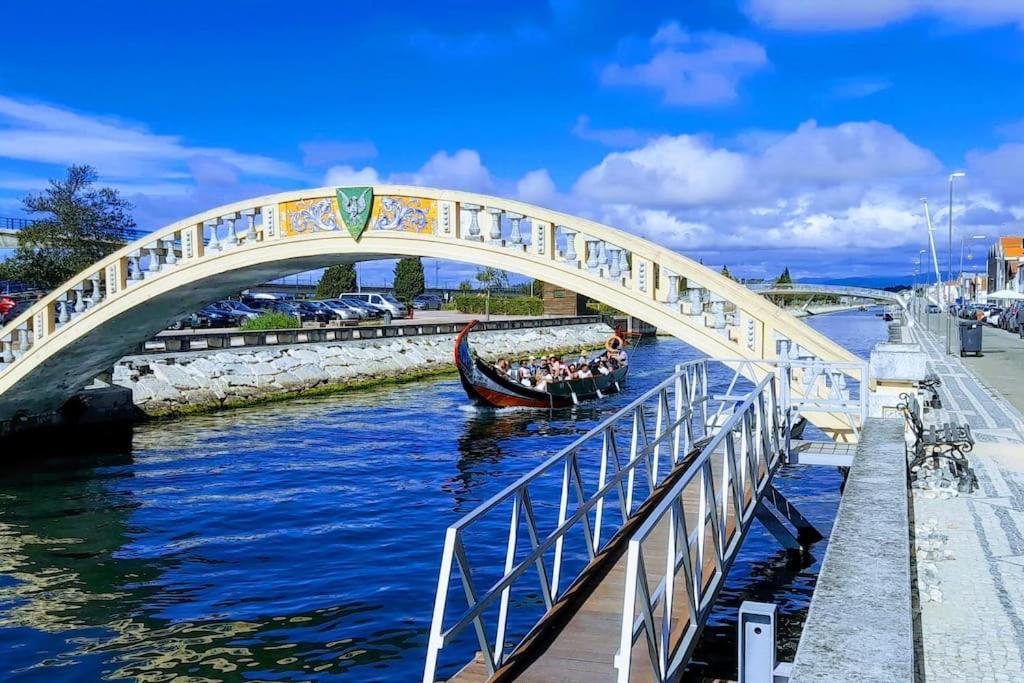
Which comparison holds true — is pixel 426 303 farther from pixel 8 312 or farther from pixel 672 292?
pixel 672 292

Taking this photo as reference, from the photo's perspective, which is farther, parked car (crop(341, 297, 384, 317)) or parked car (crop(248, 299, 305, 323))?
parked car (crop(341, 297, 384, 317))

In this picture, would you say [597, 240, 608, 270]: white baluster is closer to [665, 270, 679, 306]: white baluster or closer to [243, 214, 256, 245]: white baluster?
[665, 270, 679, 306]: white baluster

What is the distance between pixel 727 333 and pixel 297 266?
351 inches

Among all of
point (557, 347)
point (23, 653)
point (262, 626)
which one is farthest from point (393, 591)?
point (557, 347)

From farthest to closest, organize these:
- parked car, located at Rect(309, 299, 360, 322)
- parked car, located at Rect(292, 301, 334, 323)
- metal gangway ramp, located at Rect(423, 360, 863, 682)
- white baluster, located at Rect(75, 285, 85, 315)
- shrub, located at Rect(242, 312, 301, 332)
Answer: parked car, located at Rect(309, 299, 360, 322) → parked car, located at Rect(292, 301, 334, 323) → shrub, located at Rect(242, 312, 301, 332) → white baluster, located at Rect(75, 285, 85, 315) → metal gangway ramp, located at Rect(423, 360, 863, 682)

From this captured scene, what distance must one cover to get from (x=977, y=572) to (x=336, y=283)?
65.8 metres

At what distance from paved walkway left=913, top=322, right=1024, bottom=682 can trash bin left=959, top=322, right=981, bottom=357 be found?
1877cm

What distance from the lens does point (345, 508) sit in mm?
16344

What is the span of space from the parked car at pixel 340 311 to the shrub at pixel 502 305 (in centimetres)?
1984

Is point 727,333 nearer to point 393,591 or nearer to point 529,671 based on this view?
point 393,591

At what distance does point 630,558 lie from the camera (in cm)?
502

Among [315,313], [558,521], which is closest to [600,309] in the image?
[315,313]

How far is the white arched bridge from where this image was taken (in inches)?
500

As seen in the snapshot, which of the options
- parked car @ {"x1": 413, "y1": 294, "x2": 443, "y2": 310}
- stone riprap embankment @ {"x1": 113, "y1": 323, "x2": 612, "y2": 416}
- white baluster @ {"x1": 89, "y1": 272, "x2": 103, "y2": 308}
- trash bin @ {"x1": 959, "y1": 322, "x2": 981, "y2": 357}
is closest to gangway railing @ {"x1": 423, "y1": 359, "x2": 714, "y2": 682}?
white baluster @ {"x1": 89, "y1": 272, "x2": 103, "y2": 308}
